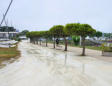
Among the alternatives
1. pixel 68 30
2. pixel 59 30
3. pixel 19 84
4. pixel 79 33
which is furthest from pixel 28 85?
pixel 59 30

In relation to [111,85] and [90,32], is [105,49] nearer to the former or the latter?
[90,32]

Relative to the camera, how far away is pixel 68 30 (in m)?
15.6

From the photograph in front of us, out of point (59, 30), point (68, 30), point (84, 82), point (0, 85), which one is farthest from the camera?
point (59, 30)

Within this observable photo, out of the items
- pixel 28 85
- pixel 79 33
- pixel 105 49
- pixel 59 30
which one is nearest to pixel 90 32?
pixel 79 33

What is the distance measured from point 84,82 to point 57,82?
38.1 inches

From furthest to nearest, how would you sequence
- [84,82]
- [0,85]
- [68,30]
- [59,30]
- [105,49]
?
[59,30]
[68,30]
[105,49]
[84,82]
[0,85]

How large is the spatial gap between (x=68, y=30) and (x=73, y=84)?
10971mm

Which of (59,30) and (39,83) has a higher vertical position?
(59,30)

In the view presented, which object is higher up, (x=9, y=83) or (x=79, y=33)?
(x=79, y=33)

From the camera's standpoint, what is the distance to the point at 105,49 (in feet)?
45.8

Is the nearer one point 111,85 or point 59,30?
point 111,85

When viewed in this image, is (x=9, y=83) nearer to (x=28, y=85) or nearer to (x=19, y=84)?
(x=19, y=84)

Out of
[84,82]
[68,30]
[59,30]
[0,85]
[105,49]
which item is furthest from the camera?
[59,30]

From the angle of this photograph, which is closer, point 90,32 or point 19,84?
point 19,84
